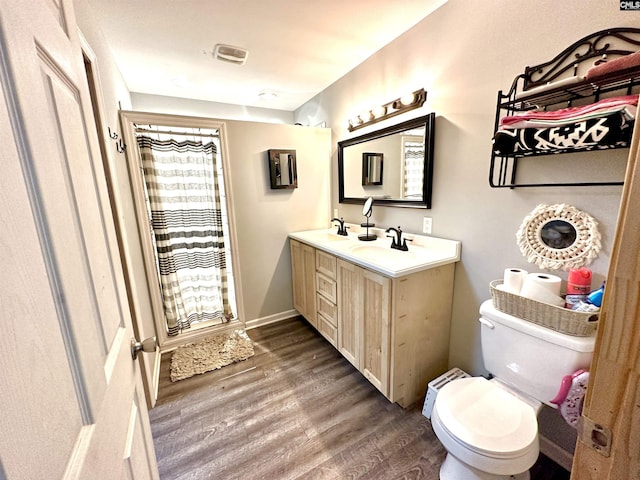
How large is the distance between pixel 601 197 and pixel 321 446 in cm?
174

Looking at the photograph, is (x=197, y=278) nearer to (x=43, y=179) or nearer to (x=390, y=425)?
(x=390, y=425)

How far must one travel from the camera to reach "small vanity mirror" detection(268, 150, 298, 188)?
245cm

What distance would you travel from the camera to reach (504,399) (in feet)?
3.76

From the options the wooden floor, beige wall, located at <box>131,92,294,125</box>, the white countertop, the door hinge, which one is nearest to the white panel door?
the door hinge

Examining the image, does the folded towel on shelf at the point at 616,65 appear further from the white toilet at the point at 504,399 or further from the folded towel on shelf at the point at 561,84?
the white toilet at the point at 504,399

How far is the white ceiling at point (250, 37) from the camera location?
1489mm

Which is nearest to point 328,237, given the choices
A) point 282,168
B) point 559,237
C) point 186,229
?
point 282,168

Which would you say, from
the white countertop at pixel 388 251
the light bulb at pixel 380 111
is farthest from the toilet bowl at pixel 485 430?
the light bulb at pixel 380 111

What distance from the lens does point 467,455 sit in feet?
3.20

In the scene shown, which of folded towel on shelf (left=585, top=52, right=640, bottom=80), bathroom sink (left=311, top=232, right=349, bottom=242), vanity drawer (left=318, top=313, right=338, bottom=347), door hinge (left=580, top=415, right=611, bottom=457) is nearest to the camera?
door hinge (left=580, top=415, right=611, bottom=457)

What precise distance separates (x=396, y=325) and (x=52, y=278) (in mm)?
1417

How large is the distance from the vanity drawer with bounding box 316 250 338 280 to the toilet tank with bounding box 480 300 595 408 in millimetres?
972

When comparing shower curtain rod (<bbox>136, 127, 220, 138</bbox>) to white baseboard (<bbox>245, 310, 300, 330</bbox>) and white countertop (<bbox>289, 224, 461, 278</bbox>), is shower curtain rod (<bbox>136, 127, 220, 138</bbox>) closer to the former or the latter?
white countertop (<bbox>289, 224, 461, 278</bbox>)

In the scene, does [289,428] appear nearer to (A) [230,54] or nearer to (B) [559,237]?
(B) [559,237]
